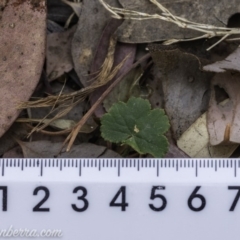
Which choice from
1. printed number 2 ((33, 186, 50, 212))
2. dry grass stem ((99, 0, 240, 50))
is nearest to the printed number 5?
printed number 2 ((33, 186, 50, 212))

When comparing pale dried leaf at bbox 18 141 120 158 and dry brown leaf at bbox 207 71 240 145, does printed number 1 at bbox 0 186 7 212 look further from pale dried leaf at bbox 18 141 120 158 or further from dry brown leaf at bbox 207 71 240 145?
dry brown leaf at bbox 207 71 240 145

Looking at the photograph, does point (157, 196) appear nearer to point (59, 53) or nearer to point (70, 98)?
point (70, 98)

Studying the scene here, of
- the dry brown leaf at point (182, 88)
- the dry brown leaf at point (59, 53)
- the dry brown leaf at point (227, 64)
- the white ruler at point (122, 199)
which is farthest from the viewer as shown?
the dry brown leaf at point (59, 53)

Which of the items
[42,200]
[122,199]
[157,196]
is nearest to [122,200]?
[122,199]

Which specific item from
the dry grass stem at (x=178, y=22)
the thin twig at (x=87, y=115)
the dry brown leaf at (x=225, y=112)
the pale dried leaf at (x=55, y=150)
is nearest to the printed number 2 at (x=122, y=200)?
the pale dried leaf at (x=55, y=150)

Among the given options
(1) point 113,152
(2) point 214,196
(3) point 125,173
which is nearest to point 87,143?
(1) point 113,152

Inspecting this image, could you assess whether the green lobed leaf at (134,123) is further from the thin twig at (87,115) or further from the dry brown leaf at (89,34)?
the dry brown leaf at (89,34)

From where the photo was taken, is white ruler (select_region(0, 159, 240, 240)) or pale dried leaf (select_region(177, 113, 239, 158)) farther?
pale dried leaf (select_region(177, 113, 239, 158))
